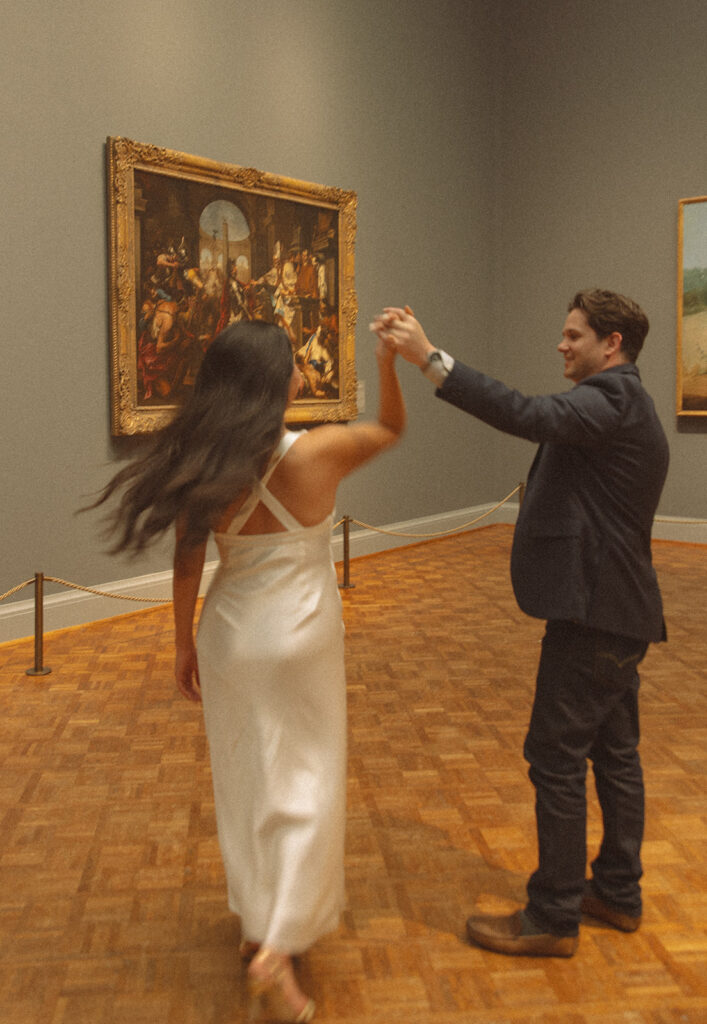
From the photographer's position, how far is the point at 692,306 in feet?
40.3

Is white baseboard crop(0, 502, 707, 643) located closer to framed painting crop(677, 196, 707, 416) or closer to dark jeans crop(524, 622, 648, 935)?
framed painting crop(677, 196, 707, 416)

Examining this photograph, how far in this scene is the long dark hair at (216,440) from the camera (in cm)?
270

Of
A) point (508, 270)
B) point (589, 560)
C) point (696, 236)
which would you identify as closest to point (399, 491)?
point (508, 270)

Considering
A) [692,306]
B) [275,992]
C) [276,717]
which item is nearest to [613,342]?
[276,717]

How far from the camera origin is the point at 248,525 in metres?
2.82

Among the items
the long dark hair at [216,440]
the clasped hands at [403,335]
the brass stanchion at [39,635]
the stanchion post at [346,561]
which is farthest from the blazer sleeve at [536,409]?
the stanchion post at [346,561]

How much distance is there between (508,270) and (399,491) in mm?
3990

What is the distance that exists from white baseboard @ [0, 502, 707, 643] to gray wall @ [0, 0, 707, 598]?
6.6 inches

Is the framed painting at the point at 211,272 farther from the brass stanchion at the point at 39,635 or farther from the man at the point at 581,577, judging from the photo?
the man at the point at 581,577

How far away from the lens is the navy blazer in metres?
3.09

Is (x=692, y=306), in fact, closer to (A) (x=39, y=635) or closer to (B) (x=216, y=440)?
(A) (x=39, y=635)

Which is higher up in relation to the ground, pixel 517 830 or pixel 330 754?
pixel 330 754

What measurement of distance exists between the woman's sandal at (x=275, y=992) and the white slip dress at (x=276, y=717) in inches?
1.9

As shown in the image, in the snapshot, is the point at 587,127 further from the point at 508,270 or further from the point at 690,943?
the point at 690,943
